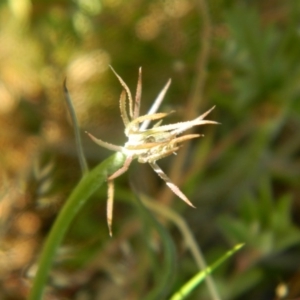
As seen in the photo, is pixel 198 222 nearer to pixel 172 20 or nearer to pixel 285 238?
pixel 285 238

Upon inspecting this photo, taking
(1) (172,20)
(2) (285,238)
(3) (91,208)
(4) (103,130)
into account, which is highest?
(1) (172,20)

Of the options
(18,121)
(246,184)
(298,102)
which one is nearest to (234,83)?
(298,102)

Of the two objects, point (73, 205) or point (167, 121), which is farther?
point (167, 121)

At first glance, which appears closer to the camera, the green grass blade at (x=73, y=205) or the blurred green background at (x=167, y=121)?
the green grass blade at (x=73, y=205)

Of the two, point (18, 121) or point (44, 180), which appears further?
point (18, 121)
